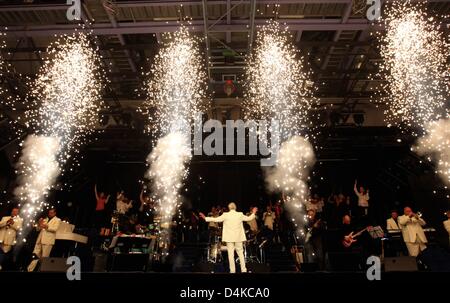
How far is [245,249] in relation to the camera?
973 centimetres

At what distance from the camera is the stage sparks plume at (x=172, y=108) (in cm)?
1073

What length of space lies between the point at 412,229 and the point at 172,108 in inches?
Answer: 337

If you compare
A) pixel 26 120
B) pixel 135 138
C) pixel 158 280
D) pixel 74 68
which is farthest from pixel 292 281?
pixel 26 120

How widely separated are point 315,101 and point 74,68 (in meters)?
8.99

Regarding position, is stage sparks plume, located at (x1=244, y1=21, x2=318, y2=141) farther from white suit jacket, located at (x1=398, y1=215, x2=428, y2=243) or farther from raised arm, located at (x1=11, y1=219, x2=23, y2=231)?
raised arm, located at (x1=11, y1=219, x2=23, y2=231)

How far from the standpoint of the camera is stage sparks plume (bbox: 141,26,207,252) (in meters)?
10.7

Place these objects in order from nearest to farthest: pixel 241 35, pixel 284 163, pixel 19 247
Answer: pixel 241 35 → pixel 19 247 → pixel 284 163

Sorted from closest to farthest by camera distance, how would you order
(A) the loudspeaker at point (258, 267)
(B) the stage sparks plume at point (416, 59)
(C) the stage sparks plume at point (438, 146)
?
(A) the loudspeaker at point (258, 267) < (B) the stage sparks plume at point (416, 59) < (C) the stage sparks plume at point (438, 146)

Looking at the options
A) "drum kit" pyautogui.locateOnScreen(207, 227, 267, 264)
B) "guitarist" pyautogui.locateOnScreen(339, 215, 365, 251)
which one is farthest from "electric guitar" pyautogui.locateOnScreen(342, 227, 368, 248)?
"drum kit" pyautogui.locateOnScreen(207, 227, 267, 264)

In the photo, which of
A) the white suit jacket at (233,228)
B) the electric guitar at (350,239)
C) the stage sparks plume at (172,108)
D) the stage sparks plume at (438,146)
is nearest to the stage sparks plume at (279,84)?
the stage sparks plume at (172,108)

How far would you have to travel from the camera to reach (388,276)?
16.4 ft

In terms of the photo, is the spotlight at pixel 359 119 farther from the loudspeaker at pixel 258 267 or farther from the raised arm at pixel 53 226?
the raised arm at pixel 53 226
